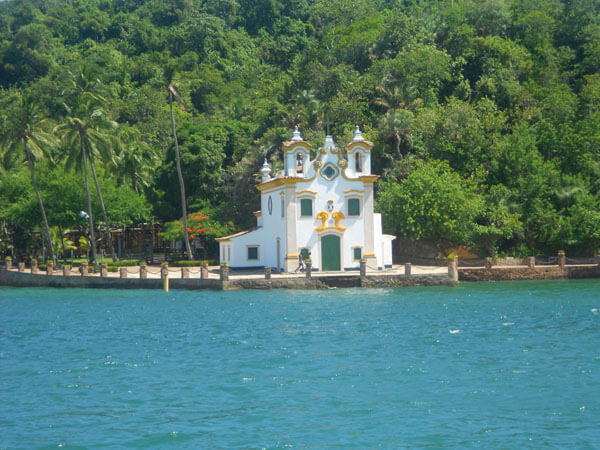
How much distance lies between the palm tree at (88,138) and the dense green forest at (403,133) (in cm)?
13

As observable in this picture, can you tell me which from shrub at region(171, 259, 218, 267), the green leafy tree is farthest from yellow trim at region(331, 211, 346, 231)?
shrub at region(171, 259, 218, 267)

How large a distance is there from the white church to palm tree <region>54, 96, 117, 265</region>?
45.7 feet

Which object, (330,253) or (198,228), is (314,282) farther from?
(198,228)

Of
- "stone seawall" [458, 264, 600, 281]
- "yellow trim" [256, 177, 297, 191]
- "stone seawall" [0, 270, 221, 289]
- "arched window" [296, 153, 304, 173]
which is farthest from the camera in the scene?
"arched window" [296, 153, 304, 173]

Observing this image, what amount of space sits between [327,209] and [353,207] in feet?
5.77

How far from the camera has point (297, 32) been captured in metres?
109

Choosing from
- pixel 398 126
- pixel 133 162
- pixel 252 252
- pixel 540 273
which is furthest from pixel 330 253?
pixel 133 162

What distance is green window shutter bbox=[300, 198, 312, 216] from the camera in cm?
5078

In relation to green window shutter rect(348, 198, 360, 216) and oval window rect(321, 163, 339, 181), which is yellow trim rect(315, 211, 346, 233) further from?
oval window rect(321, 163, 339, 181)

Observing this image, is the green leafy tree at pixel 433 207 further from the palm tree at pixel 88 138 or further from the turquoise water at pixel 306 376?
the palm tree at pixel 88 138

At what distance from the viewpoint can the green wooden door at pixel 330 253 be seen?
50844 millimetres

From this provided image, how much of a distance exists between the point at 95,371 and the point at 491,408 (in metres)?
11.2

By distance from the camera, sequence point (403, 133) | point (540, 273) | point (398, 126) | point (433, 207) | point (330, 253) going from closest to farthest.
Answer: point (540, 273) → point (330, 253) → point (433, 207) → point (398, 126) → point (403, 133)

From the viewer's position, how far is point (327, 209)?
51188 mm
